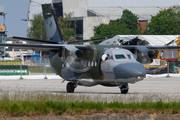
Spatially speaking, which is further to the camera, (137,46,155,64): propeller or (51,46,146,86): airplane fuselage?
(137,46,155,64): propeller

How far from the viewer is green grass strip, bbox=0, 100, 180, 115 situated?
1261cm

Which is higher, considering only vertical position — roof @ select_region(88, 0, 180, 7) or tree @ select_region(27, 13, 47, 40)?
roof @ select_region(88, 0, 180, 7)

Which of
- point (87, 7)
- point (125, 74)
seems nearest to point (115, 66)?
point (125, 74)

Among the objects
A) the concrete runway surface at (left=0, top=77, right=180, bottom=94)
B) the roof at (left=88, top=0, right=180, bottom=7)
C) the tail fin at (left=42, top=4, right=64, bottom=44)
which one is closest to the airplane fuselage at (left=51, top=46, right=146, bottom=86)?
the concrete runway surface at (left=0, top=77, right=180, bottom=94)

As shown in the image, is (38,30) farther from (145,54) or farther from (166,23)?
(145,54)

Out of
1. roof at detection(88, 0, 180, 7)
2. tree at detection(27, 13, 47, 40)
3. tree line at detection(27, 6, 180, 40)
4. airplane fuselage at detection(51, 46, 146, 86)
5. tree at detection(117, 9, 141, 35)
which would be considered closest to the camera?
airplane fuselage at detection(51, 46, 146, 86)

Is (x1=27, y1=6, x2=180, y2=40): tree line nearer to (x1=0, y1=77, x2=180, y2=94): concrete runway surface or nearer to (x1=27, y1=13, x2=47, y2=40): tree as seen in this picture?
(x1=27, y1=13, x2=47, y2=40): tree

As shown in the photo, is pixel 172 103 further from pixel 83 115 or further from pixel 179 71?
pixel 179 71

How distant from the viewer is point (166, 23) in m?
101

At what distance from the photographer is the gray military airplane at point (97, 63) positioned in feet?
59.2

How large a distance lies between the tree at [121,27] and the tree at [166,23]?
269 inches

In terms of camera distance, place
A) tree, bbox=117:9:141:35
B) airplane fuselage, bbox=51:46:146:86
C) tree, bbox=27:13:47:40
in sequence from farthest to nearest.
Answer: tree, bbox=117:9:141:35, tree, bbox=27:13:47:40, airplane fuselage, bbox=51:46:146:86

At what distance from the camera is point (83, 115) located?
1250cm

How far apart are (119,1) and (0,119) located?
115m
